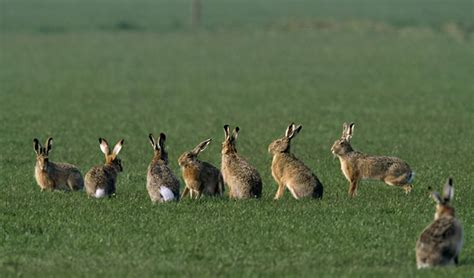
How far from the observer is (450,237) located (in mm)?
11617

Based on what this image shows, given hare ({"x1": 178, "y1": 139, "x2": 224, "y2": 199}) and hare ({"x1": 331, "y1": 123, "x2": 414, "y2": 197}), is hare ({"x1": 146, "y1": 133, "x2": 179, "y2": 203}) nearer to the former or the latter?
hare ({"x1": 178, "y1": 139, "x2": 224, "y2": 199})

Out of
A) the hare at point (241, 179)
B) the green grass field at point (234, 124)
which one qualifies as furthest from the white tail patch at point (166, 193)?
the hare at point (241, 179)

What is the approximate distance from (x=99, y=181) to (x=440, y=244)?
577 centimetres

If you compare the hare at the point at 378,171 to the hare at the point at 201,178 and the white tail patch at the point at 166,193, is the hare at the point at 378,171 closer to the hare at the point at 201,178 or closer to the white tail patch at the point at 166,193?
the hare at the point at 201,178

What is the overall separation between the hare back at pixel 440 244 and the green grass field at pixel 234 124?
0.14 m

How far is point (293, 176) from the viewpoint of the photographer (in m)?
16.1

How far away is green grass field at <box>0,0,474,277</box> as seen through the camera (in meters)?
13.1

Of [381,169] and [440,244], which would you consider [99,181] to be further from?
[440,244]

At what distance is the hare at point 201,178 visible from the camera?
52.7 feet

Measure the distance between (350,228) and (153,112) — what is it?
17.4 metres

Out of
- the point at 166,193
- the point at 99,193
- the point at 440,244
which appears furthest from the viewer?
the point at 99,193

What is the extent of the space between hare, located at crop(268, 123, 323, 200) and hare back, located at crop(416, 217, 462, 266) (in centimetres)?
424

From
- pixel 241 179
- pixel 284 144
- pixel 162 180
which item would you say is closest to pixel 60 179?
pixel 162 180

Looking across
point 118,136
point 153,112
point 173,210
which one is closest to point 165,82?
point 153,112
